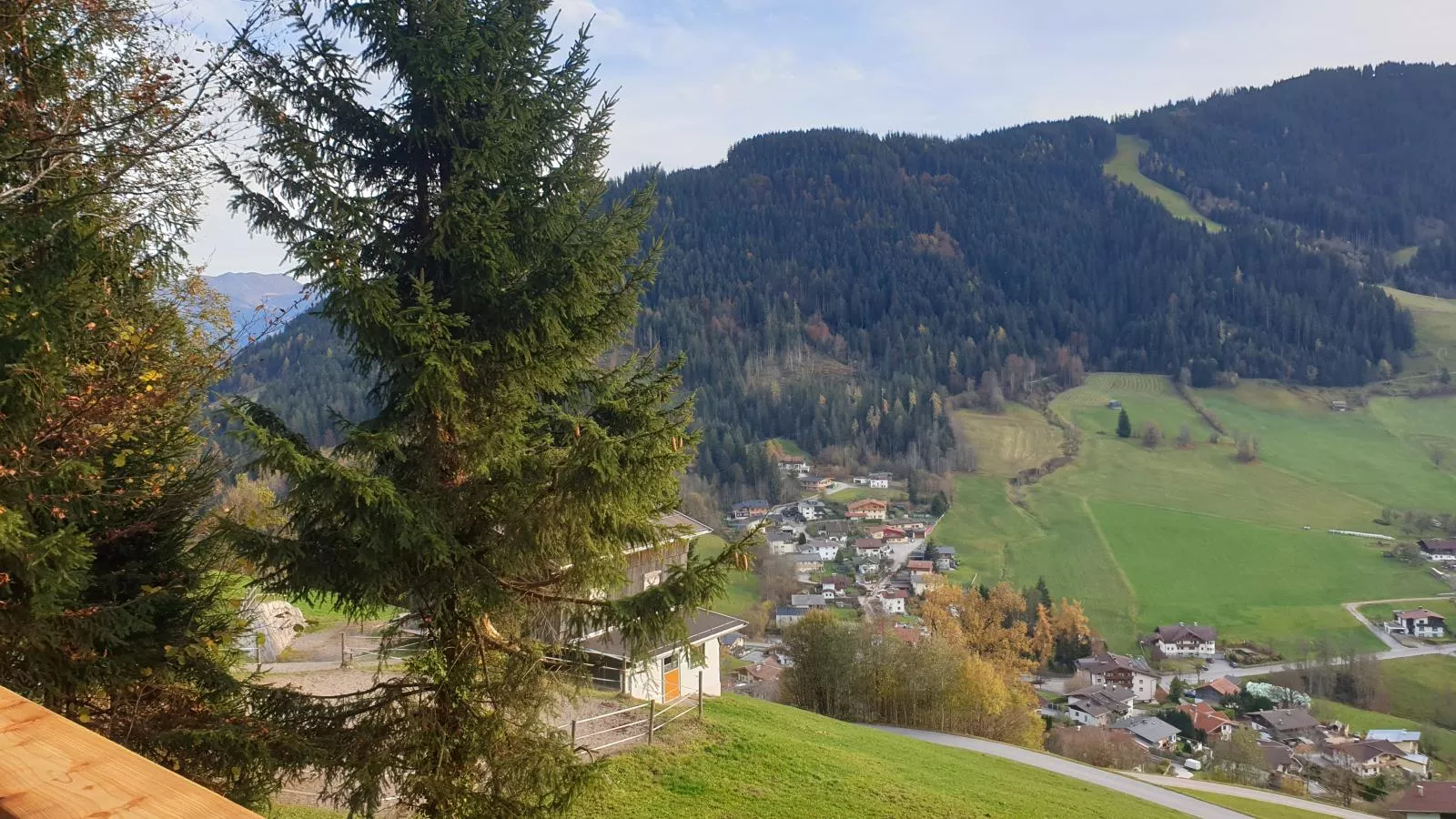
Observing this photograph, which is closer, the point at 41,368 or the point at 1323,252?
the point at 41,368

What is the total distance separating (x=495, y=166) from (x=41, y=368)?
142 inches

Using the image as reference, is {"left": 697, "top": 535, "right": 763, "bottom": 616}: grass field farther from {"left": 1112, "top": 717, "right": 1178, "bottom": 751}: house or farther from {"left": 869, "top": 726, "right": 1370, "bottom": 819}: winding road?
{"left": 869, "top": 726, "right": 1370, "bottom": 819}: winding road

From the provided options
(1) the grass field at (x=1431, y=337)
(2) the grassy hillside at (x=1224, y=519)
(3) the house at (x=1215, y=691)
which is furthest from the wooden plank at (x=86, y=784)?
(1) the grass field at (x=1431, y=337)

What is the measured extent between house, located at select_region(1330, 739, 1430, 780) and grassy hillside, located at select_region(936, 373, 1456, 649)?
1987cm

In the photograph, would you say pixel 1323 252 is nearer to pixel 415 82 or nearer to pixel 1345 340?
pixel 1345 340

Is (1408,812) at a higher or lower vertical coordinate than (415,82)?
lower

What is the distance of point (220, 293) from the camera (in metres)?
7.89

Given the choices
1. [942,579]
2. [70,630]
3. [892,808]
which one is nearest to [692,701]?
[892,808]

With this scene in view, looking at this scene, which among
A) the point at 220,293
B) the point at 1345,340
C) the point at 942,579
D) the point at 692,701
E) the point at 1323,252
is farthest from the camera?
the point at 1323,252

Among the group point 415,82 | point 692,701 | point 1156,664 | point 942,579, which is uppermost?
point 415,82

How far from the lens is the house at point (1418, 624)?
215ft

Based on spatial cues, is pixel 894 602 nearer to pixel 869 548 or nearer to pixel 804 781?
pixel 869 548

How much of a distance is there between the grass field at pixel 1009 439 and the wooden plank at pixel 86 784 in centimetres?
11419

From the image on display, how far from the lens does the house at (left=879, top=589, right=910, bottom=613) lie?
7281 cm
